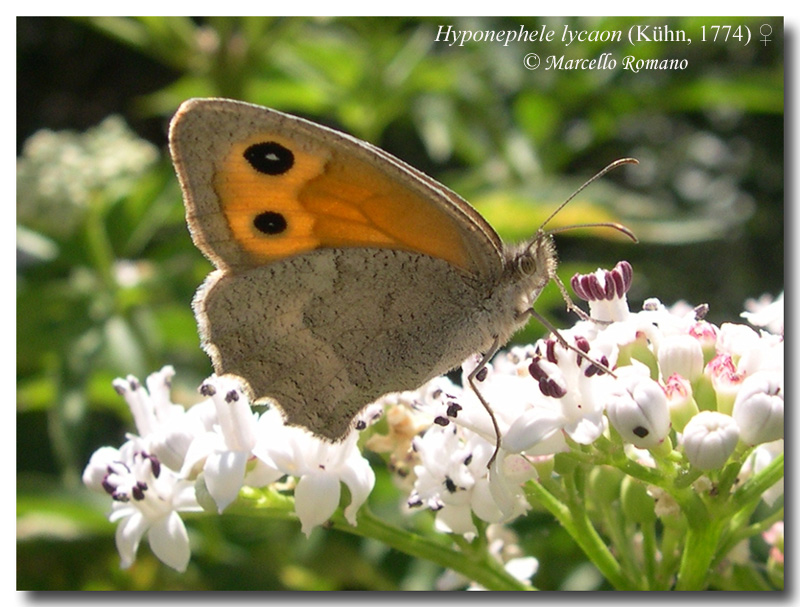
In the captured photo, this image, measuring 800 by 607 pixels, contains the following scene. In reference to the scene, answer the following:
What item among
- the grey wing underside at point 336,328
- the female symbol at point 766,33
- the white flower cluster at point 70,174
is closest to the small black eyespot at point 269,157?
the grey wing underside at point 336,328

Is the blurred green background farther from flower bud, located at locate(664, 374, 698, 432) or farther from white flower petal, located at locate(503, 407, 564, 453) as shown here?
white flower petal, located at locate(503, 407, 564, 453)

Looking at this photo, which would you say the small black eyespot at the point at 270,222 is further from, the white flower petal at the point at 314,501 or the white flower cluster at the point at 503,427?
the white flower petal at the point at 314,501

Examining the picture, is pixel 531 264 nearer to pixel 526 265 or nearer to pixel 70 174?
pixel 526 265

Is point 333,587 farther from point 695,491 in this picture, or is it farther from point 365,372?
point 695,491

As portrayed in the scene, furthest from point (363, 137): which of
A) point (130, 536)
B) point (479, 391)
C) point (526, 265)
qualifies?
point (130, 536)

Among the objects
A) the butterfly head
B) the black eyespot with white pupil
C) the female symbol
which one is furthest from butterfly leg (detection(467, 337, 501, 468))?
the female symbol

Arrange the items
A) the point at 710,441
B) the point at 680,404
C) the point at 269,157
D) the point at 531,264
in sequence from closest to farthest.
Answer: the point at 710,441 → the point at 680,404 → the point at 269,157 → the point at 531,264

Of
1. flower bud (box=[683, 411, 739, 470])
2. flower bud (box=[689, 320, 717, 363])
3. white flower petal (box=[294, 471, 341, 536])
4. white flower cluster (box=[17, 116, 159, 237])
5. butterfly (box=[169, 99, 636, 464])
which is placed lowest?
white flower petal (box=[294, 471, 341, 536])
